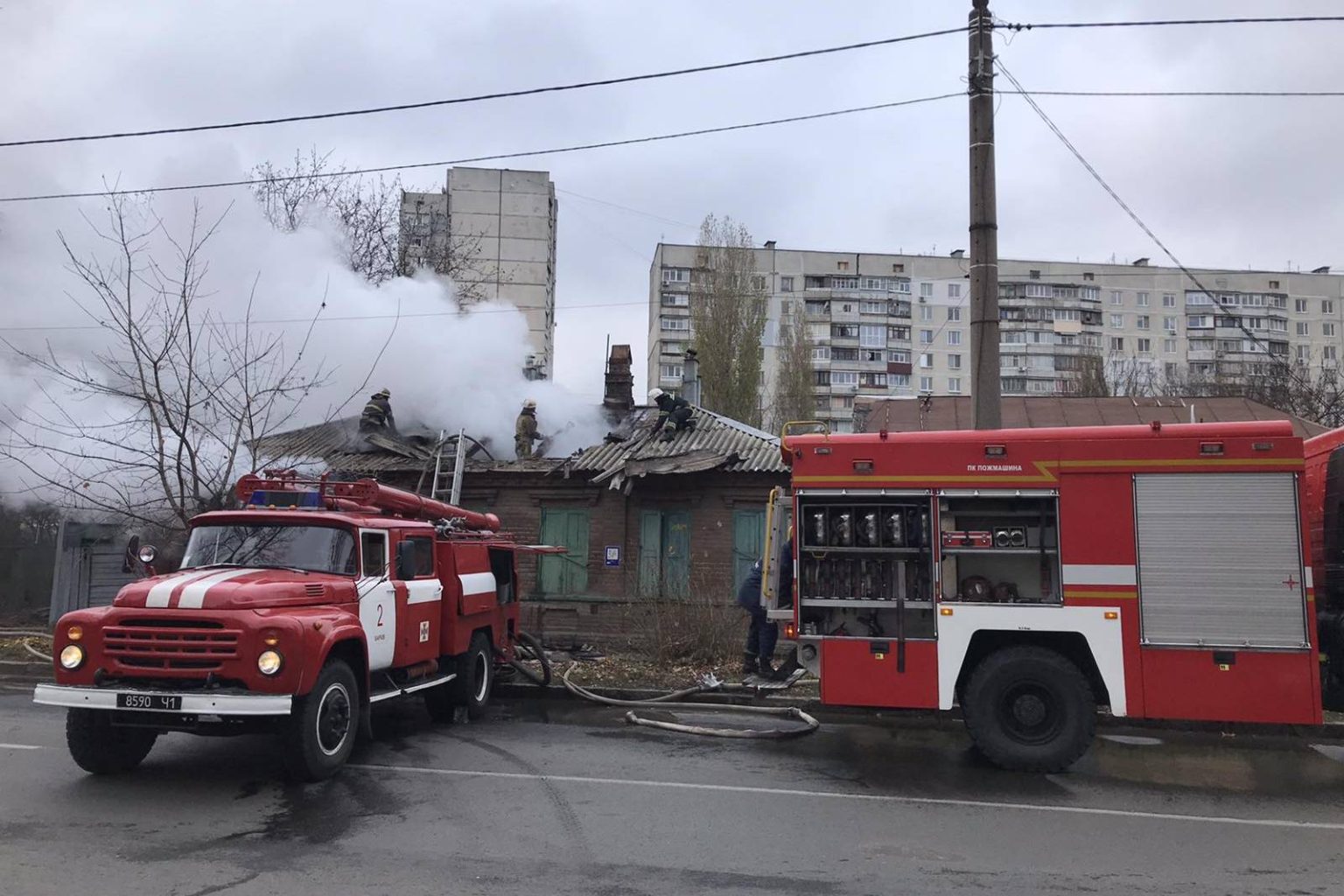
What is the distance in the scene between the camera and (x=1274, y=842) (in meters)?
5.98

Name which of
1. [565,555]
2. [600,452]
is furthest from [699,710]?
[600,452]

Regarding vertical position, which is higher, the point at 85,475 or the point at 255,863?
the point at 85,475

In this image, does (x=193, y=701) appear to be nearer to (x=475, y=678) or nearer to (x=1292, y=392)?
(x=475, y=678)

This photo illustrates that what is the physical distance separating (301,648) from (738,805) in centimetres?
326

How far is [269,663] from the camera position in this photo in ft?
21.9

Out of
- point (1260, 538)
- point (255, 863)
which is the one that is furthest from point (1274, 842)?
point (255, 863)

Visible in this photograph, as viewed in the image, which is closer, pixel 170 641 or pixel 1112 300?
pixel 170 641

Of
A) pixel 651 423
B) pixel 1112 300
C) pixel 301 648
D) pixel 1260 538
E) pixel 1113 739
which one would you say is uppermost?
pixel 1112 300

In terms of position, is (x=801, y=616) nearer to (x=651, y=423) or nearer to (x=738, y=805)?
(x=738, y=805)

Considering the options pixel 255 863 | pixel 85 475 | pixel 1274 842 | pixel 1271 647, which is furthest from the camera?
pixel 85 475

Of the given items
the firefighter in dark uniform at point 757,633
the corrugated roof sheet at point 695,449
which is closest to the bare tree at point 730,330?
the corrugated roof sheet at point 695,449

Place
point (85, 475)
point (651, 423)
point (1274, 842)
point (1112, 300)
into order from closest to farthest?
point (1274, 842) → point (85, 475) → point (651, 423) → point (1112, 300)

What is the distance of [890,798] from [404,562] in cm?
466

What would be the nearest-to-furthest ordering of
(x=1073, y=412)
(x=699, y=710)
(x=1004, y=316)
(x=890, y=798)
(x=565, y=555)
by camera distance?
(x=890, y=798), (x=699, y=710), (x=565, y=555), (x=1073, y=412), (x=1004, y=316)
